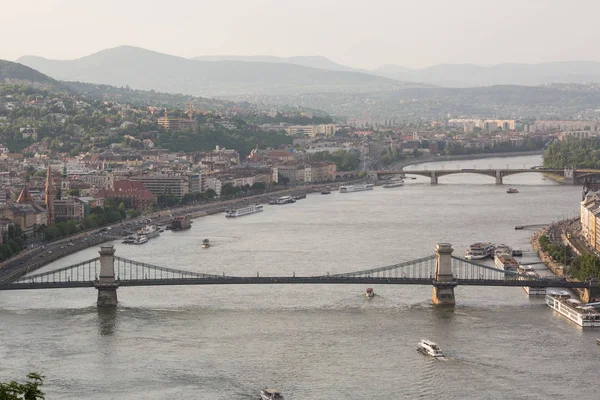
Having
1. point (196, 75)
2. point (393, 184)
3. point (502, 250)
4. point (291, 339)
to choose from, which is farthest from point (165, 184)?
point (196, 75)

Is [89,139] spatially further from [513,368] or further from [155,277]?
[513,368]

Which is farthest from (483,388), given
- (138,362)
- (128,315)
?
(128,315)

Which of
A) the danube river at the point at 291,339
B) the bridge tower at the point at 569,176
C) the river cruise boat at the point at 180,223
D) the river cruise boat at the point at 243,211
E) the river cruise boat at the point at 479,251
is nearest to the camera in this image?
the danube river at the point at 291,339

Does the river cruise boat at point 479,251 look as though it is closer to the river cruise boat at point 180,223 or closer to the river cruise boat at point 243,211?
the river cruise boat at point 180,223

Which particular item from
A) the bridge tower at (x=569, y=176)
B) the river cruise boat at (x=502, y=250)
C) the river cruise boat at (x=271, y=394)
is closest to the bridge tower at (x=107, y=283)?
the river cruise boat at (x=271, y=394)

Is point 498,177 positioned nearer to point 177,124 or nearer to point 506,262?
point 177,124
